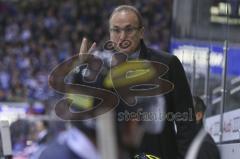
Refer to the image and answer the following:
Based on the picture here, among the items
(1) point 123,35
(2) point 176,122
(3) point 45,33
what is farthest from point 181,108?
(3) point 45,33

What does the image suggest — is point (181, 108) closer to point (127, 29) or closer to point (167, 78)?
point (167, 78)

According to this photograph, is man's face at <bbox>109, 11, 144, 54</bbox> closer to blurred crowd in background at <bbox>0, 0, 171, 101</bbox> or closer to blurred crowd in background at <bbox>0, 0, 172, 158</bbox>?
blurred crowd in background at <bbox>0, 0, 172, 158</bbox>

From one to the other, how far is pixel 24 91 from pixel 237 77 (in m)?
15.5

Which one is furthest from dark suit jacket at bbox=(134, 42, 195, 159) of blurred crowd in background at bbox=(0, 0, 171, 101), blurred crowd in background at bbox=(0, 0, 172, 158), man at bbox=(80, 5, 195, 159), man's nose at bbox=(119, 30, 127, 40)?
blurred crowd in background at bbox=(0, 0, 171, 101)

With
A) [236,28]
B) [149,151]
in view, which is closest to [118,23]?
[149,151]

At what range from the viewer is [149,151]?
3.92 metres

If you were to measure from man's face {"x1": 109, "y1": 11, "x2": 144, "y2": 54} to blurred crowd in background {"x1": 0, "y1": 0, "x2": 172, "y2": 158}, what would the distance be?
16182mm

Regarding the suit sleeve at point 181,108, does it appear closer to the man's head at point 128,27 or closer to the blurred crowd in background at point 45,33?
the man's head at point 128,27

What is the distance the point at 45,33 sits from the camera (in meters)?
26.0

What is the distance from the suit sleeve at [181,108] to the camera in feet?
13.0

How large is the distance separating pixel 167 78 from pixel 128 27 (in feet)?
1.13

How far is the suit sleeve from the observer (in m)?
3.97

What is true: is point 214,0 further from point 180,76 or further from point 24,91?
point 24,91

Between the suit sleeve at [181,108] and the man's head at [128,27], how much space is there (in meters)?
0.23
